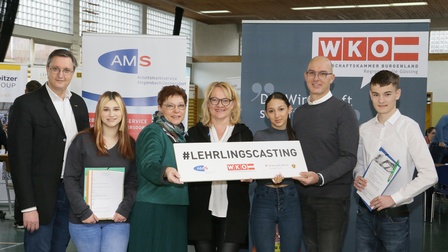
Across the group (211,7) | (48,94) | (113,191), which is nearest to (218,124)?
(113,191)

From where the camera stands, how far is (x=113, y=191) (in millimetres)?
3299

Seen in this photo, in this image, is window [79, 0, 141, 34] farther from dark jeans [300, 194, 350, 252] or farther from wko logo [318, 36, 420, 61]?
dark jeans [300, 194, 350, 252]

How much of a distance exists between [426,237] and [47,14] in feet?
33.8

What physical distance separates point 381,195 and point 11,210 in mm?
7229

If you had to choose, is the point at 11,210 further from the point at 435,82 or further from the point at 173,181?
the point at 435,82

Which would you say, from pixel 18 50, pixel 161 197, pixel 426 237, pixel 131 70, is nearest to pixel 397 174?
pixel 161 197

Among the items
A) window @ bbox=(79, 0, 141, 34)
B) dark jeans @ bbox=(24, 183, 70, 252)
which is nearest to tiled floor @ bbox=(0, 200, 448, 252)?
dark jeans @ bbox=(24, 183, 70, 252)

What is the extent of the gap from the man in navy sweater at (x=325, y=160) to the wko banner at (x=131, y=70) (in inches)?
89.7

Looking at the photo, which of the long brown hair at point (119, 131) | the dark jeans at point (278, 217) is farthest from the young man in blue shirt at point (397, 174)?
the long brown hair at point (119, 131)

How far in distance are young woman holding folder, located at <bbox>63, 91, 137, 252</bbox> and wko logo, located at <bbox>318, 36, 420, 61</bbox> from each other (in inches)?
87.3

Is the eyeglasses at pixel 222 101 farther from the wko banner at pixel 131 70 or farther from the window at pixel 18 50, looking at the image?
the window at pixel 18 50

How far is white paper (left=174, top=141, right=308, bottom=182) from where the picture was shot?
324cm

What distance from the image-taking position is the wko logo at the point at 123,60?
5.45 meters

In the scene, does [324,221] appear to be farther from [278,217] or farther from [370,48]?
[370,48]
